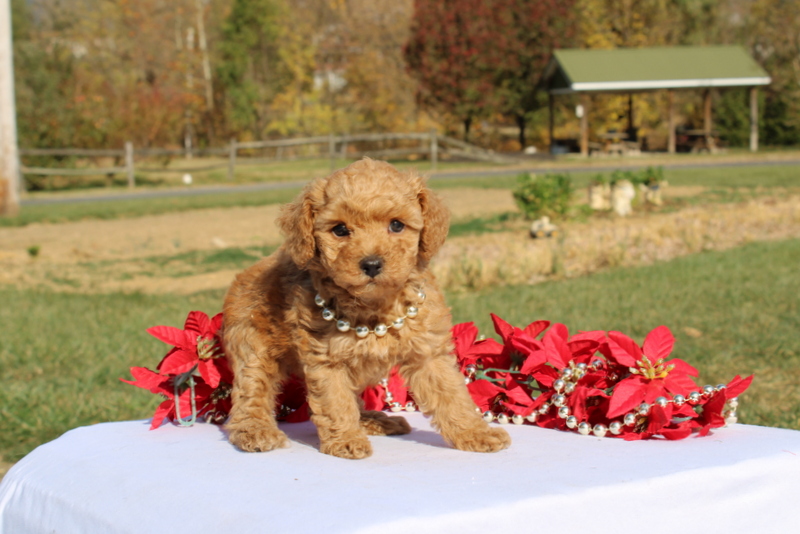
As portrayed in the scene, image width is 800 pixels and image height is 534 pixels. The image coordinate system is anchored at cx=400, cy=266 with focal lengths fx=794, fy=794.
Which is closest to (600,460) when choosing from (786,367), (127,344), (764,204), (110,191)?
(786,367)

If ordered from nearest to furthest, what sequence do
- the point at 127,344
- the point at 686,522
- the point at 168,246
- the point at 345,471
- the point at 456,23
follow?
the point at 686,522
the point at 345,471
the point at 127,344
the point at 168,246
the point at 456,23

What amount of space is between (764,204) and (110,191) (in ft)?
77.0

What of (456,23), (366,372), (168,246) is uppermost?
(456,23)

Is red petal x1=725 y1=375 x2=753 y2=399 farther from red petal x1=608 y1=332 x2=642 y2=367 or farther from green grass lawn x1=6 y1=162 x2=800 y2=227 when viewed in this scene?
green grass lawn x1=6 y1=162 x2=800 y2=227

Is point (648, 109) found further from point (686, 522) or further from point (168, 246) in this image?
point (686, 522)

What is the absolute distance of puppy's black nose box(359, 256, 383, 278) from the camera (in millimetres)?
2754

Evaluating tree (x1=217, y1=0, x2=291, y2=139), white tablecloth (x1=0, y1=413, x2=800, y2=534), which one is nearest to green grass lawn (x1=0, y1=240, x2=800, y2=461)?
white tablecloth (x1=0, y1=413, x2=800, y2=534)

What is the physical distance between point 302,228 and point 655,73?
42.7 m

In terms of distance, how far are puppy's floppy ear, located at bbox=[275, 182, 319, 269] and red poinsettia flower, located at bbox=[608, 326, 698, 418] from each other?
1361mm

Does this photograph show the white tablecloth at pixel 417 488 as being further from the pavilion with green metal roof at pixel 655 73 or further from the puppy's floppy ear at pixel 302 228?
the pavilion with green metal roof at pixel 655 73

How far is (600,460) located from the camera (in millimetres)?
2756

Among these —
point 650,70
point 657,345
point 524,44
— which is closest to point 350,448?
point 657,345

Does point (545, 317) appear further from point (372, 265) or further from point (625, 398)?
point (372, 265)

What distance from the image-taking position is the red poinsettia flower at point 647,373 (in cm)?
320
